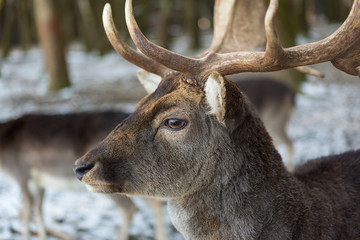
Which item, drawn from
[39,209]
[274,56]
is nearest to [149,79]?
[274,56]

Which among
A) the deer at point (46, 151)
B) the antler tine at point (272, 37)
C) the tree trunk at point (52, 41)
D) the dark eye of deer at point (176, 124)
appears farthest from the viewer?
the tree trunk at point (52, 41)

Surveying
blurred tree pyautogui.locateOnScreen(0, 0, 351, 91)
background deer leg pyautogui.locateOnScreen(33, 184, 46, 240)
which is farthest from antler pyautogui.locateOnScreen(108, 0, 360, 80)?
blurred tree pyautogui.locateOnScreen(0, 0, 351, 91)

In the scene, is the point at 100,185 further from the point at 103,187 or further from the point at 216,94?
the point at 216,94

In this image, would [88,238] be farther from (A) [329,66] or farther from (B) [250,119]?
(A) [329,66]

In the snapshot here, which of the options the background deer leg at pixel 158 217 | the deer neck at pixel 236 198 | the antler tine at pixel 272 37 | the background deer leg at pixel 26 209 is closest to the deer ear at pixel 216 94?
the deer neck at pixel 236 198

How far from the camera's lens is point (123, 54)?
254 cm

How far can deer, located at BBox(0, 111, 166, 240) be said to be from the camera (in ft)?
16.3

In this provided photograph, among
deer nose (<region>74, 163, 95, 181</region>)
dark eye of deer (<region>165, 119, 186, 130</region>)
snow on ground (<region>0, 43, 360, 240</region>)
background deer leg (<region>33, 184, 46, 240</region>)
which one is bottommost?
snow on ground (<region>0, 43, 360, 240</region>)

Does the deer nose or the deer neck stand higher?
the deer nose

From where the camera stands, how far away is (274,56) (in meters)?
2.24

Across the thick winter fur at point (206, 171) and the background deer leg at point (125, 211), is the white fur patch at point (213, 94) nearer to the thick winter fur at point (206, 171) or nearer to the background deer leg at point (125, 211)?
the thick winter fur at point (206, 171)

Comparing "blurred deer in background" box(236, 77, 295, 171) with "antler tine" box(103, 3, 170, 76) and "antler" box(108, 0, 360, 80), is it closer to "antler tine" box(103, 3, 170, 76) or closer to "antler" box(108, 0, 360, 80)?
"antler tine" box(103, 3, 170, 76)

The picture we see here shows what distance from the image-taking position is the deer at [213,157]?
2275mm

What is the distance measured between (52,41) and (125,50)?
29.7ft
